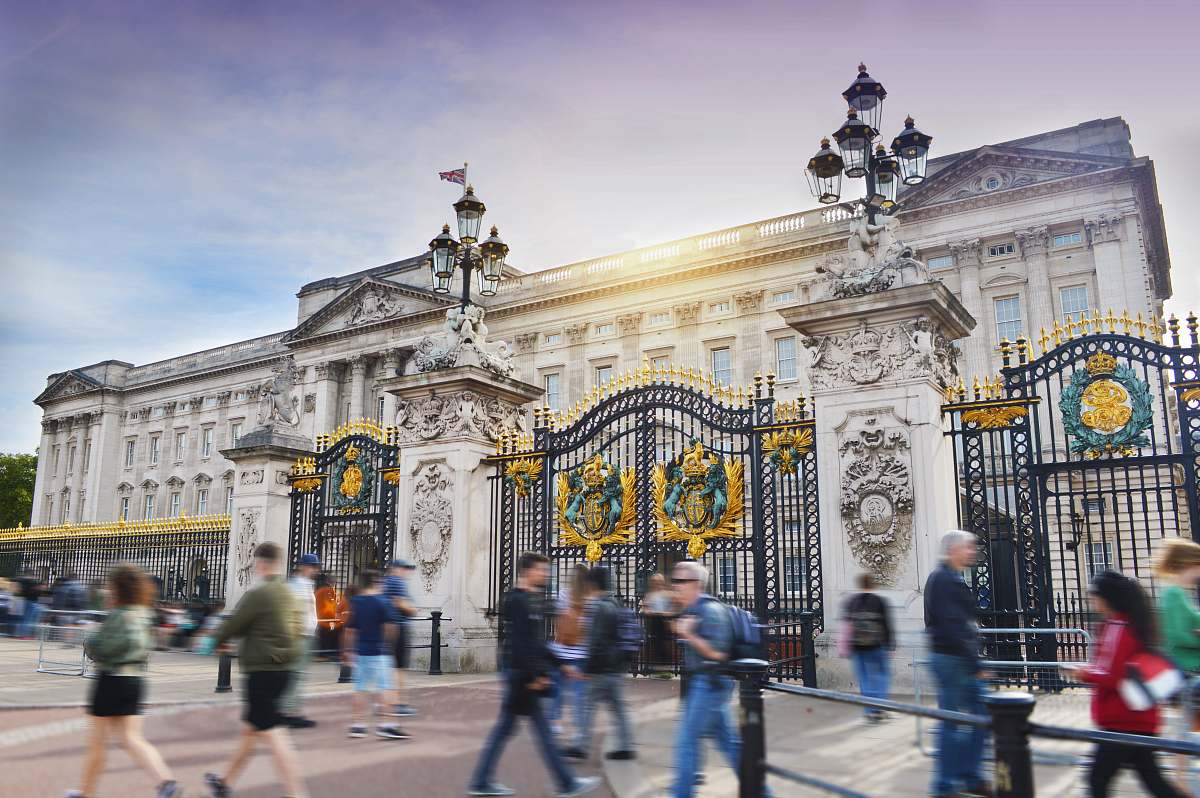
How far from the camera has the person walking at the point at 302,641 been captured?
20.5 feet

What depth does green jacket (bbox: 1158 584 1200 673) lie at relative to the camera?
5836mm

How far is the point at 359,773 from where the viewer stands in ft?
23.8

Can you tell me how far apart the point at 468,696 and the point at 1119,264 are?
28942 millimetres

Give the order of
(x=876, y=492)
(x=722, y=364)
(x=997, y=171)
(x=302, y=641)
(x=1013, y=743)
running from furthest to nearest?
(x=722, y=364), (x=997, y=171), (x=876, y=492), (x=302, y=641), (x=1013, y=743)

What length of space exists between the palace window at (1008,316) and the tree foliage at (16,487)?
78.1 m

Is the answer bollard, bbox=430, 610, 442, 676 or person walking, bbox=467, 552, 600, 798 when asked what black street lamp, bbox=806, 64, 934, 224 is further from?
bollard, bbox=430, 610, 442, 676

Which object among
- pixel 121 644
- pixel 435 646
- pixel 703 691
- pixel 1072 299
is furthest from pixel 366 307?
pixel 703 691

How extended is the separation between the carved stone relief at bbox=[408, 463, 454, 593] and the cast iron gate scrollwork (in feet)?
2.49

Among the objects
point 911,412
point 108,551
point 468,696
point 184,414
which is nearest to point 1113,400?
point 911,412

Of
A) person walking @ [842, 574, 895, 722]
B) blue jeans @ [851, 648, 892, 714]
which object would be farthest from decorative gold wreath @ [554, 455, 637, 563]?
blue jeans @ [851, 648, 892, 714]

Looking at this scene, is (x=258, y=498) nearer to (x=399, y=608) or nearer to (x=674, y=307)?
(x=399, y=608)

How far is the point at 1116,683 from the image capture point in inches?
190

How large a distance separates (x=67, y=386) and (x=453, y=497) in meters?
70.6

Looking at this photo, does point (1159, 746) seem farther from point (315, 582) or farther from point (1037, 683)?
point (315, 582)
